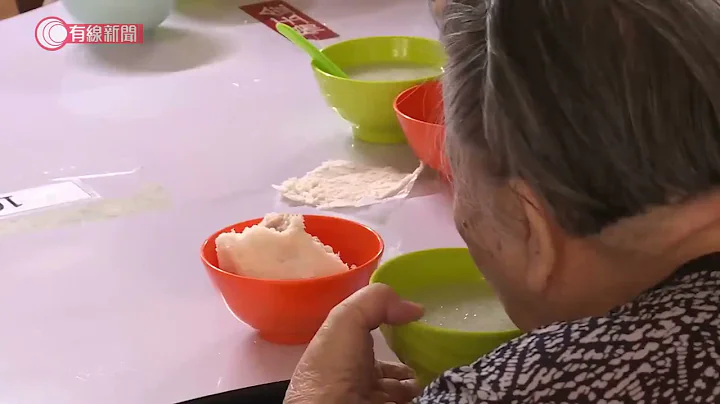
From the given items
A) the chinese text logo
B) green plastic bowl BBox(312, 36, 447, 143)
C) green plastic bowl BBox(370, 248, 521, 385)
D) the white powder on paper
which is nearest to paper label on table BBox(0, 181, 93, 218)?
the white powder on paper

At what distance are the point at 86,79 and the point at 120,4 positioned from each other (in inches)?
7.9

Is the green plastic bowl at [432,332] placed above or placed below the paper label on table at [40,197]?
above

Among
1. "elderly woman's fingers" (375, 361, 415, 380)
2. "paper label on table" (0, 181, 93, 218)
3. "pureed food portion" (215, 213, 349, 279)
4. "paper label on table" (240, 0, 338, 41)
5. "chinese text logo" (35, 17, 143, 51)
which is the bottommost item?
"elderly woman's fingers" (375, 361, 415, 380)

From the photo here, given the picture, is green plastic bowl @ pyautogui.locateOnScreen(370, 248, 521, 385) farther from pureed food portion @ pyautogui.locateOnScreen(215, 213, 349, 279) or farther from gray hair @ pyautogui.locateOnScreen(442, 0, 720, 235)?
gray hair @ pyautogui.locateOnScreen(442, 0, 720, 235)

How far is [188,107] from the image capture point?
1.38m

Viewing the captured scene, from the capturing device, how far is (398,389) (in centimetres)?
79

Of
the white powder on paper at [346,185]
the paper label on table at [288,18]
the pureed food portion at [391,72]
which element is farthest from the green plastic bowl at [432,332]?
the paper label on table at [288,18]

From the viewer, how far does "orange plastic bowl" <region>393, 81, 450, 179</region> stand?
3.62 feet

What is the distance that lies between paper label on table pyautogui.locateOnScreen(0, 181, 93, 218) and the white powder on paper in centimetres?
25

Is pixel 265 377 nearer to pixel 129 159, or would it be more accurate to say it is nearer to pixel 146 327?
pixel 146 327

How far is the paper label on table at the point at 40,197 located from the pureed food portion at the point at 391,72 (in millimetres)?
445

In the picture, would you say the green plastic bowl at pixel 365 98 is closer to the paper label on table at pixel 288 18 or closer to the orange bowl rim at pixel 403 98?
the orange bowl rim at pixel 403 98

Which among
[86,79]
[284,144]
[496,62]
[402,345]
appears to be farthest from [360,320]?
[86,79]

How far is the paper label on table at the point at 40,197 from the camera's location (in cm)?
108
